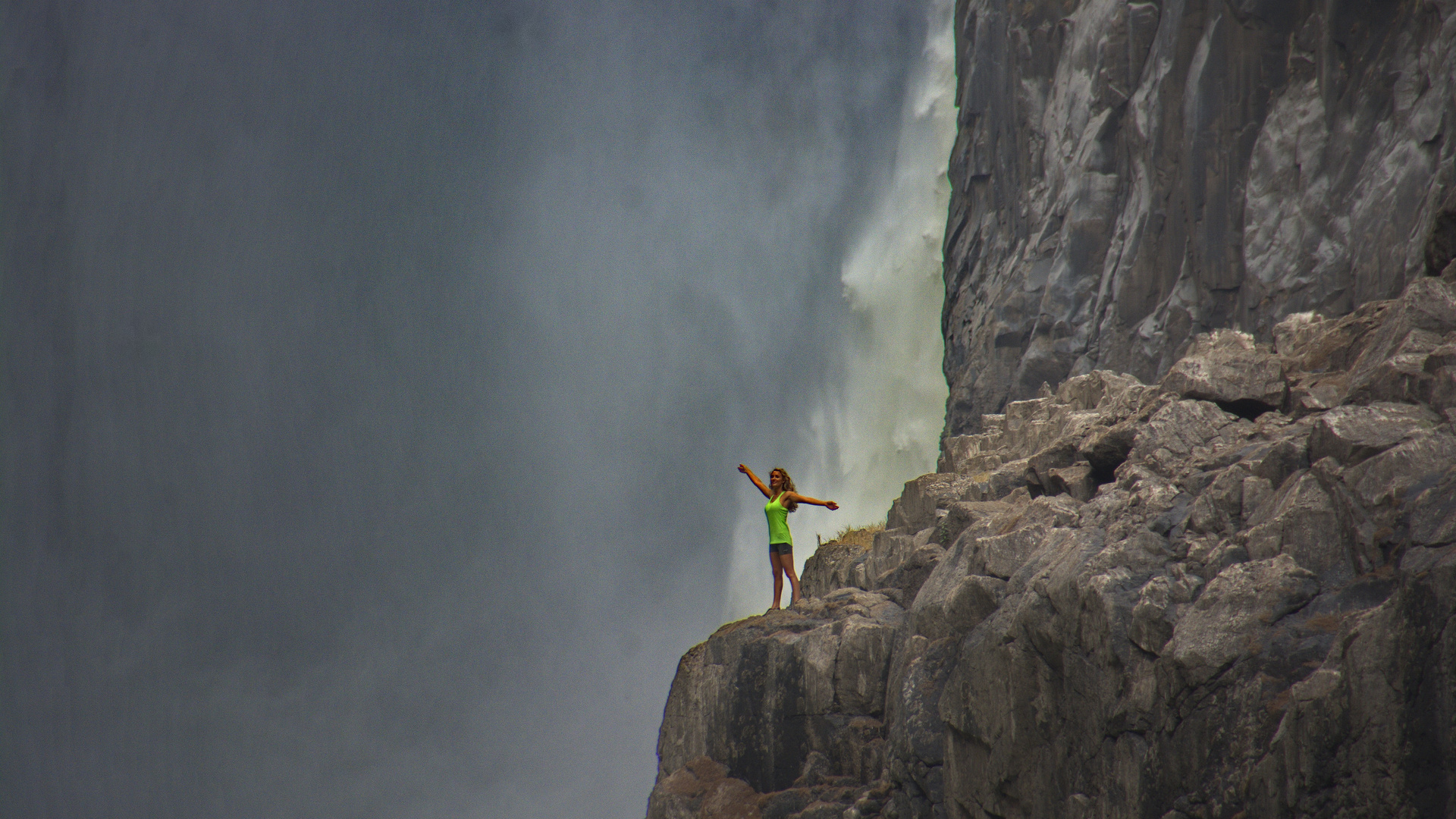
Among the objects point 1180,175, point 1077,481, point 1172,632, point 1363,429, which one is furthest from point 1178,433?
point 1180,175

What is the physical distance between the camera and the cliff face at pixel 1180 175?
2272 cm

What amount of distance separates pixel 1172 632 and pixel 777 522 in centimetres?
1005

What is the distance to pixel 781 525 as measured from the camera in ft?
61.2

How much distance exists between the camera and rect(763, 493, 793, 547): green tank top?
61.1 ft

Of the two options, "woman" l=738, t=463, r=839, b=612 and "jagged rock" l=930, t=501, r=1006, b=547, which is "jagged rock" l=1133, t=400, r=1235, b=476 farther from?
"woman" l=738, t=463, r=839, b=612

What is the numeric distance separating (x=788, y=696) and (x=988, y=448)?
10699 millimetres

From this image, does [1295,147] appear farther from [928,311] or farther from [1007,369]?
[928,311]

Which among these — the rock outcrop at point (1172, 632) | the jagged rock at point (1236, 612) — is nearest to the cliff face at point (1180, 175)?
the rock outcrop at point (1172, 632)

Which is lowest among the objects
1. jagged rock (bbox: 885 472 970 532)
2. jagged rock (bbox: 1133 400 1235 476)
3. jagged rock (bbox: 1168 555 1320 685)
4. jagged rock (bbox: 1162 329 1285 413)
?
jagged rock (bbox: 1168 555 1320 685)

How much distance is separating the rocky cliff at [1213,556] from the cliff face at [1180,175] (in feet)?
0.42

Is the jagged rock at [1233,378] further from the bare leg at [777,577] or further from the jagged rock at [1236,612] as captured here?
the bare leg at [777,577]

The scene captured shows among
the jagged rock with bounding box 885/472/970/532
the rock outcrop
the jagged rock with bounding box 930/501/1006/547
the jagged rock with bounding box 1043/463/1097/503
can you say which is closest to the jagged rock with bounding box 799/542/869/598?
the jagged rock with bounding box 885/472/970/532

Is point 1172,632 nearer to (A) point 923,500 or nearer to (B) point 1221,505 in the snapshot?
(B) point 1221,505

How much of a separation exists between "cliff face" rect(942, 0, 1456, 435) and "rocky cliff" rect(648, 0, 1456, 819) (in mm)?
127
